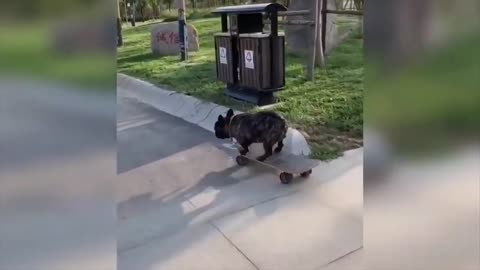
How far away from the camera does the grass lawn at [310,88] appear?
5648 mm

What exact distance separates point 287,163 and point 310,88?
378 centimetres

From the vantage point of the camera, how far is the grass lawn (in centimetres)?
565

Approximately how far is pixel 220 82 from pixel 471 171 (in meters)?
7.54

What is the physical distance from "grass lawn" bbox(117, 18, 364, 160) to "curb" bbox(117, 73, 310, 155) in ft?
0.58

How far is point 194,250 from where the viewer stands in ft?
10.1

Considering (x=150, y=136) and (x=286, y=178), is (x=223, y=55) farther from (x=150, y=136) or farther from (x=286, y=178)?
(x=286, y=178)

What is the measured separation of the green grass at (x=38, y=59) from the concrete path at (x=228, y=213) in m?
1.89

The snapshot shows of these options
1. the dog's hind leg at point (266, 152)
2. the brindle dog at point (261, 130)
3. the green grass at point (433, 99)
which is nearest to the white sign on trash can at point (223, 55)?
the brindle dog at point (261, 130)

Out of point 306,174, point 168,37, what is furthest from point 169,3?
point 306,174

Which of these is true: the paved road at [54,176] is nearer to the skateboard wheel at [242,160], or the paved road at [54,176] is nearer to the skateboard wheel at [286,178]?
the skateboard wheel at [286,178]

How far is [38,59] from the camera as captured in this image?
3.96 ft

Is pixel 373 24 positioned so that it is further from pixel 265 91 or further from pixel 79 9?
pixel 265 91

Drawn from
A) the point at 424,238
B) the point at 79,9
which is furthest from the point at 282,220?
the point at 79,9

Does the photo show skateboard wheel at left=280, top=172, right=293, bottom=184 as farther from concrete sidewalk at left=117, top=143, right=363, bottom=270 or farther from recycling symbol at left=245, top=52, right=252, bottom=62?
recycling symbol at left=245, top=52, right=252, bottom=62
